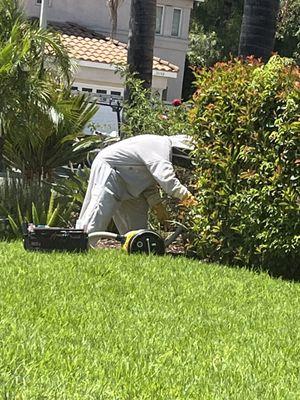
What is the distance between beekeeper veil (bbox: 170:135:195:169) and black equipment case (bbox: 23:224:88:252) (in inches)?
67.8

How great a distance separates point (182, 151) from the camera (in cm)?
946

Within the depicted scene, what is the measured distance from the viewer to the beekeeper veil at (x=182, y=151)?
9.36 m

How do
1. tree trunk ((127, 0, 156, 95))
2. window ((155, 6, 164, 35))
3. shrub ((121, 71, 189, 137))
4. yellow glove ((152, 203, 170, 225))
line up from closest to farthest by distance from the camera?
yellow glove ((152, 203, 170, 225))
shrub ((121, 71, 189, 137))
tree trunk ((127, 0, 156, 95))
window ((155, 6, 164, 35))

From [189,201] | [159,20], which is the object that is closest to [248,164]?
[189,201]

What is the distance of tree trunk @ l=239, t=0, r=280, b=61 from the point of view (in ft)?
36.4

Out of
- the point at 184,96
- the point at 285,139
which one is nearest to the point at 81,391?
the point at 285,139

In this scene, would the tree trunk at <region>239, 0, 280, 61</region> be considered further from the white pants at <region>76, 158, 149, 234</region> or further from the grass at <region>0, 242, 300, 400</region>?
the grass at <region>0, 242, 300, 400</region>

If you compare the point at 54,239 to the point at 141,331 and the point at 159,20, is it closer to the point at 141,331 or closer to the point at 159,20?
the point at 141,331

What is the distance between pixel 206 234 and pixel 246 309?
102 inches

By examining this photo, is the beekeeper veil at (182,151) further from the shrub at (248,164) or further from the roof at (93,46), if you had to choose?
the roof at (93,46)

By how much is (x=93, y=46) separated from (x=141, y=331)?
79.5 feet

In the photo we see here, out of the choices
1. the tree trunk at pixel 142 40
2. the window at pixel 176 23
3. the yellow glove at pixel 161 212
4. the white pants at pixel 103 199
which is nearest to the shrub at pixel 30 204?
the white pants at pixel 103 199

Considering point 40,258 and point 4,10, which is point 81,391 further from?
point 4,10

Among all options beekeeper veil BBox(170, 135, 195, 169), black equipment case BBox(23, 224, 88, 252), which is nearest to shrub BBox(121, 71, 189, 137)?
beekeeper veil BBox(170, 135, 195, 169)
